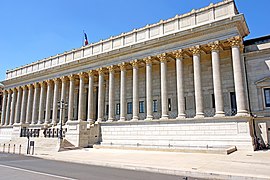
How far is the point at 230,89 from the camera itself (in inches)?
1116

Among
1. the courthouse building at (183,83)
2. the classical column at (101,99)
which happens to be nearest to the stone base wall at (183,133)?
the courthouse building at (183,83)

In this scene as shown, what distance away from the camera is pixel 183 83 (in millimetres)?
28312

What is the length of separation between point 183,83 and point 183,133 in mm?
6203

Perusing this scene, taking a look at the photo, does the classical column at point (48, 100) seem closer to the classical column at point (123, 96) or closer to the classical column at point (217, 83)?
the classical column at point (123, 96)

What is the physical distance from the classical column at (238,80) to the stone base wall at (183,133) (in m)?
1.29

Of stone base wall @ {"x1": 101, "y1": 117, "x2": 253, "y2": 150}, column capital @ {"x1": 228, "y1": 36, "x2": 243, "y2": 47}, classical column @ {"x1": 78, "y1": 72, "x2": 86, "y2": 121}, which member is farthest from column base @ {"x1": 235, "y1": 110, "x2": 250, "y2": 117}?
classical column @ {"x1": 78, "y1": 72, "x2": 86, "y2": 121}

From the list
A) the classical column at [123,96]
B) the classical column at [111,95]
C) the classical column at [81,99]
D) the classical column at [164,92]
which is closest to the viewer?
the classical column at [164,92]

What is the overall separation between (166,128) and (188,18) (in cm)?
1450

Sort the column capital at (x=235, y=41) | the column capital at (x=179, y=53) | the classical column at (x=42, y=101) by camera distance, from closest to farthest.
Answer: the column capital at (x=235, y=41) < the column capital at (x=179, y=53) < the classical column at (x=42, y=101)

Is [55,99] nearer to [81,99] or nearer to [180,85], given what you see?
[81,99]

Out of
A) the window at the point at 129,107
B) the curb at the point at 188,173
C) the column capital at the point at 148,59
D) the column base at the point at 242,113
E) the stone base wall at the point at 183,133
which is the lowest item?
the curb at the point at 188,173

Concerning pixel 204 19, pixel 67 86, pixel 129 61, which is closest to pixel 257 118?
pixel 204 19

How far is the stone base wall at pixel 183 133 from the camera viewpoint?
23.0 meters

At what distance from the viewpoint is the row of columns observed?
25188mm
